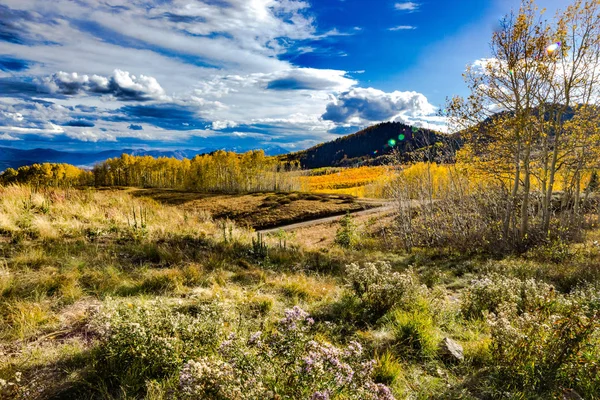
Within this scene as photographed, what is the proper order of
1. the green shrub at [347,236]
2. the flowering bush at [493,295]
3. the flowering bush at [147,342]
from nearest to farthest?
the flowering bush at [147,342], the flowering bush at [493,295], the green shrub at [347,236]

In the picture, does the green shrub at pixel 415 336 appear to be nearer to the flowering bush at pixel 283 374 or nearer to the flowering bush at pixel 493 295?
the flowering bush at pixel 493 295

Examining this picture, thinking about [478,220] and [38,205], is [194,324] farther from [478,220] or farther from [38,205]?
[478,220]

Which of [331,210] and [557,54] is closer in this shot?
[557,54]

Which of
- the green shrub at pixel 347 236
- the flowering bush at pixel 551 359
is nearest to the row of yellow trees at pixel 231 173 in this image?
the green shrub at pixel 347 236

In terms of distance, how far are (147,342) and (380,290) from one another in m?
3.88

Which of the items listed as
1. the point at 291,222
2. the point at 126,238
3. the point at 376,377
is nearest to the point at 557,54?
the point at 376,377

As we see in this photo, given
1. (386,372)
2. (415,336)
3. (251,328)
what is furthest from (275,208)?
(386,372)

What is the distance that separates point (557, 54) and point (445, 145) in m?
5.10

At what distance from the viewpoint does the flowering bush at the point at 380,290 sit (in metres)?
5.71

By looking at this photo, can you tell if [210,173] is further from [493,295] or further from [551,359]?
[551,359]

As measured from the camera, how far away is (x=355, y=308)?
19.0 feet

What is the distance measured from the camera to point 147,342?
11.3 ft

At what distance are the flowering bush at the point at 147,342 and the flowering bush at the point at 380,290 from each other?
3.02 m

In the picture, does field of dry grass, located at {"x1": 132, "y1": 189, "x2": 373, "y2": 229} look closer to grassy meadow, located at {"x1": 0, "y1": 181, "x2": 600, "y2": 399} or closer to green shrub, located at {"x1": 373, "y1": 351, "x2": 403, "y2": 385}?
grassy meadow, located at {"x1": 0, "y1": 181, "x2": 600, "y2": 399}
